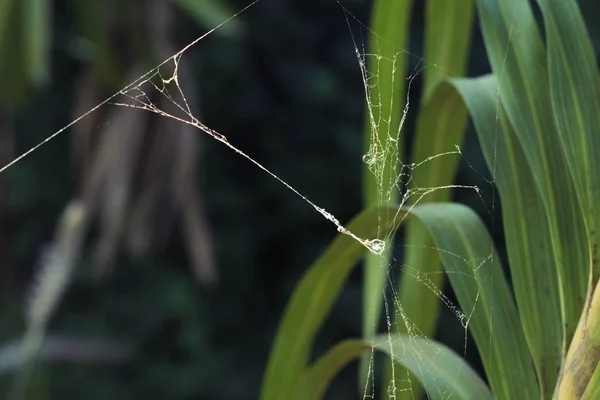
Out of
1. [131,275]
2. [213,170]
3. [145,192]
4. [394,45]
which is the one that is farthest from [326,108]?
[394,45]

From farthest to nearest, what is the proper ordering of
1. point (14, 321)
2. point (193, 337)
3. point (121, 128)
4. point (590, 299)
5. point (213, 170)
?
point (213, 170), point (193, 337), point (14, 321), point (121, 128), point (590, 299)

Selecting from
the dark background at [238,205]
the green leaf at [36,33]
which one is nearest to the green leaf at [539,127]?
the green leaf at [36,33]

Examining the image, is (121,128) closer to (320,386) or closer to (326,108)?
(326,108)

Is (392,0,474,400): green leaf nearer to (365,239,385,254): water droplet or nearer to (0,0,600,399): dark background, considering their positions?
(365,239,385,254): water droplet

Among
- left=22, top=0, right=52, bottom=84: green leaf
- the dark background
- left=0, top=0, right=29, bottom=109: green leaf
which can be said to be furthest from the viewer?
the dark background

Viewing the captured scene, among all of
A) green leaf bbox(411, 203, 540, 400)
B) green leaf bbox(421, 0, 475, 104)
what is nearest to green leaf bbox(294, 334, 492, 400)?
green leaf bbox(411, 203, 540, 400)

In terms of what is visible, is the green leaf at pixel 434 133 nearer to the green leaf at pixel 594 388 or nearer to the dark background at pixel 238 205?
the green leaf at pixel 594 388

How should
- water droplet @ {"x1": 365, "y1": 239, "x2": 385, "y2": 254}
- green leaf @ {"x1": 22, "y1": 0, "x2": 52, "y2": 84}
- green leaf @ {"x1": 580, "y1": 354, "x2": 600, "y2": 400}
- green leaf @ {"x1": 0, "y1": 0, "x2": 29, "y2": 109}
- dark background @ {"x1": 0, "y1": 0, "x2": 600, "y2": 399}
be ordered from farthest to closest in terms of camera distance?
1. dark background @ {"x1": 0, "y1": 0, "x2": 600, "y2": 399}
2. green leaf @ {"x1": 0, "y1": 0, "x2": 29, "y2": 109}
3. green leaf @ {"x1": 22, "y1": 0, "x2": 52, "y2": 84}
4. water droplet @ {"x1": 365, "y1": 239, "x2": 385, "y2": 254}
5. green leaf @ {"x1": 580, "y1": 354, "x2": 600, "y2": 400}
